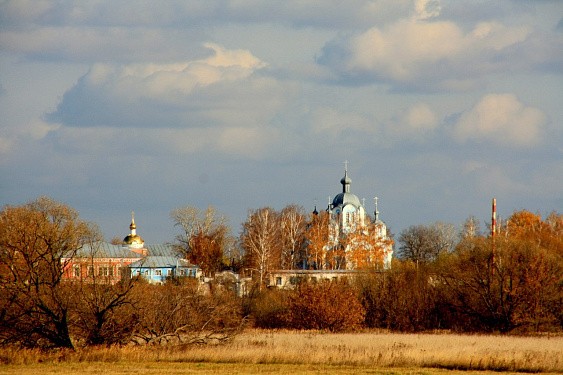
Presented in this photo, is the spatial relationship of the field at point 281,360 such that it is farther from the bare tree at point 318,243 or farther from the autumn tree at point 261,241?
the bare tree at point 318,243

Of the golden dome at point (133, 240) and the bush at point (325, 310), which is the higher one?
the golden dome at point (133, 240)

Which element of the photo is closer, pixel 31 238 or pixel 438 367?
pixel 438 367

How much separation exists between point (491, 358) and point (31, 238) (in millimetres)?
13699

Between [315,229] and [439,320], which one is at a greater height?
[315,229]

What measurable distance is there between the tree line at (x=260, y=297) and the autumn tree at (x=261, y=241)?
47 centimetres

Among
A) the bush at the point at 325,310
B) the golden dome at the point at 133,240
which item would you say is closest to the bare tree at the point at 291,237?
the golden dome at the point at 133,240

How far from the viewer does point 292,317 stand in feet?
148

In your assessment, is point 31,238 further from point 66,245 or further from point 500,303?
point 500,303

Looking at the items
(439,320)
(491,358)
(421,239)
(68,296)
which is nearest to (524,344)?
(491,358)

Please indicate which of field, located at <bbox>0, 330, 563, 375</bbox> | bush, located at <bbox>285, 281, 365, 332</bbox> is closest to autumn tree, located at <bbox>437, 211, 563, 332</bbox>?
bush, located at <bbox>285, 281, 365, 332</bbox>

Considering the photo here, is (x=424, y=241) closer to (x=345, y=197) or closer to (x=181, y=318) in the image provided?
(x=345, y=197)

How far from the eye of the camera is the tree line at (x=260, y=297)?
29531mm

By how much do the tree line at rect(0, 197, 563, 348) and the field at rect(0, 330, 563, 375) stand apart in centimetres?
142

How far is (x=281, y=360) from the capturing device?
2720 centimetres
